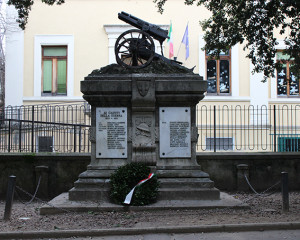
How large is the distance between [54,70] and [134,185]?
13939mm

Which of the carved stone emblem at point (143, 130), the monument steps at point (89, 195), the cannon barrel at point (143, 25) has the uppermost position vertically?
the cannon barrel at point (143, 25)

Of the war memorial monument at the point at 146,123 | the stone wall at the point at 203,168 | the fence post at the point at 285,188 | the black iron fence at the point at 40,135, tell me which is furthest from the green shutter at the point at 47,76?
the fence post at the point at 285,188

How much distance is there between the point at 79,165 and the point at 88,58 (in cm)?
1011

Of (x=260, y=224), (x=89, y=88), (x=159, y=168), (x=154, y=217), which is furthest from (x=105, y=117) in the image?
(x=260, y=224)

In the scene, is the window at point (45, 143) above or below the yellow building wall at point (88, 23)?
below

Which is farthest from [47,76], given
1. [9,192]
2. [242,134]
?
[9,192]

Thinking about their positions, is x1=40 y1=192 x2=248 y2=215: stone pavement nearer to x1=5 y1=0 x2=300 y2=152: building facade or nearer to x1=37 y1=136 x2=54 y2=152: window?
x1=37 y1=136 x2=54 y2=152: window

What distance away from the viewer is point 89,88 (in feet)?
27.2

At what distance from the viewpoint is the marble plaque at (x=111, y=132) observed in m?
8.48

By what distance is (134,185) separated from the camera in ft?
25.6

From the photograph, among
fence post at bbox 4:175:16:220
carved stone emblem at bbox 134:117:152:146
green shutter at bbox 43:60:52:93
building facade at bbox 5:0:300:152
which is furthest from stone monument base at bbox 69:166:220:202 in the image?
green shutter at bbox 43:60:52:93

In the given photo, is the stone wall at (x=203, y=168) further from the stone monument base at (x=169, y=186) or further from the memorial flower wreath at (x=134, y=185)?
the memorial flower wreath at (x=134, y=185)

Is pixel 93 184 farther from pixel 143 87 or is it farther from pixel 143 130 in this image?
pixel 143 87

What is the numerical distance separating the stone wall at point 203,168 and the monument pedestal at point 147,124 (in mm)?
2877
